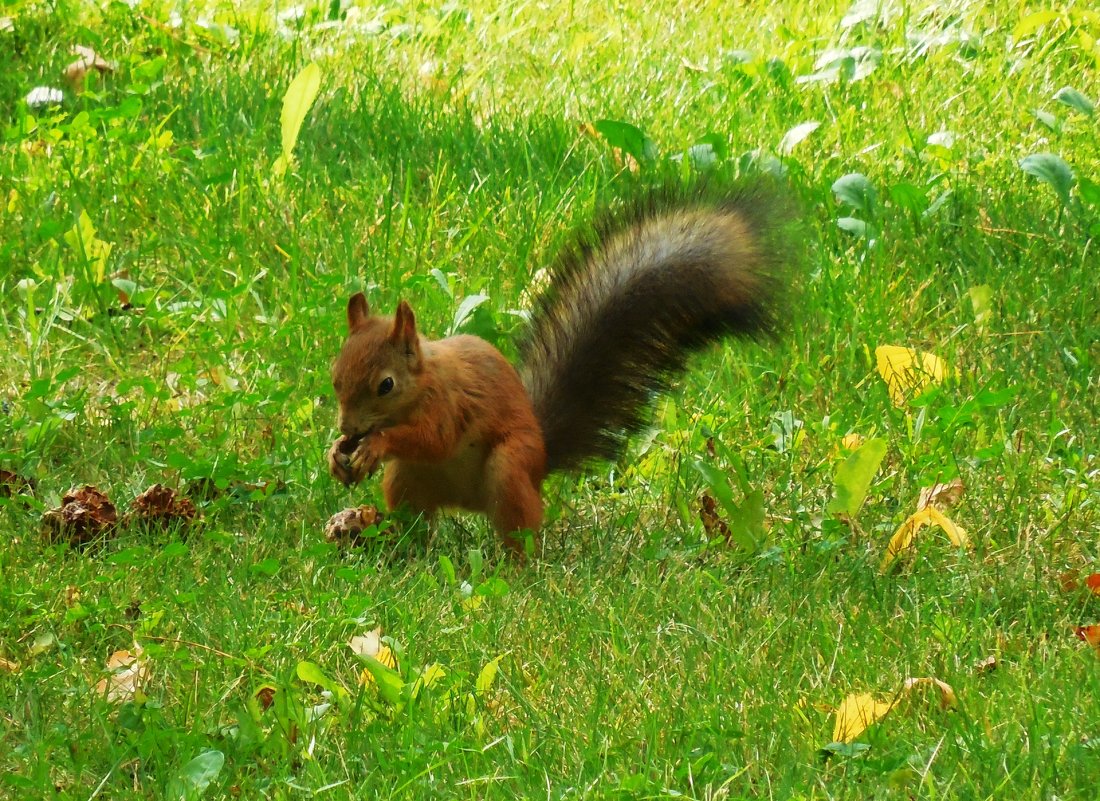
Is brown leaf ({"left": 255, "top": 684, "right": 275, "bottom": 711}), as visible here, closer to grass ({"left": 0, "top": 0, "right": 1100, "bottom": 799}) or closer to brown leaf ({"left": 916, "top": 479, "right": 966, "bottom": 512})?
grass ({"left": 0, "top": 0, "right": 1100, "bottom": 799})

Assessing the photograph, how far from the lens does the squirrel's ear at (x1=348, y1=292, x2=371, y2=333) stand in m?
2.61

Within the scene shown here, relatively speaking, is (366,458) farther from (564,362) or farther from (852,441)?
(852,441)

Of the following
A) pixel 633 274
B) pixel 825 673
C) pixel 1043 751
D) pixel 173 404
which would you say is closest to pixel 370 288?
pixel 173 404

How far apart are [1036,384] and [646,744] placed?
1478 millimetres

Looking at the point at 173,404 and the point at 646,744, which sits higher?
the point at 646,744

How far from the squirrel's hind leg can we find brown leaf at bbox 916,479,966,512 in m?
0.66

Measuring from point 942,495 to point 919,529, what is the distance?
18cm

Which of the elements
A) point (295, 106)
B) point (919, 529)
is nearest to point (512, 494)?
point (919, 529)

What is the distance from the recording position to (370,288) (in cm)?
330

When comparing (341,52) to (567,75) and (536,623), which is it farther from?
(536,623)

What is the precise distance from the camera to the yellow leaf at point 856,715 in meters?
1.91

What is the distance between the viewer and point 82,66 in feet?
13.7

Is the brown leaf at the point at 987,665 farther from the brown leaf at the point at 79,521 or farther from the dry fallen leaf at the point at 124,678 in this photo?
the brown leaf at the point at 79,521

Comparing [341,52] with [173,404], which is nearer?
[173,404]
